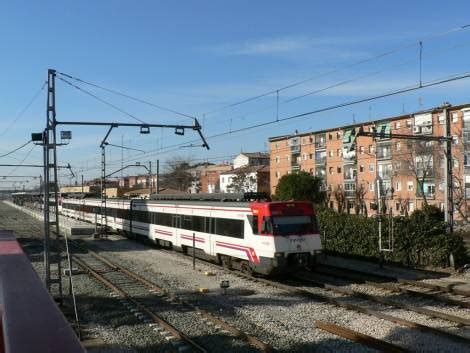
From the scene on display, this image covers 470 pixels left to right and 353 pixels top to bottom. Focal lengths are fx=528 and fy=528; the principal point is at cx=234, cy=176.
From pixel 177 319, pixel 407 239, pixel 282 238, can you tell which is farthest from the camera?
pixel 407 239

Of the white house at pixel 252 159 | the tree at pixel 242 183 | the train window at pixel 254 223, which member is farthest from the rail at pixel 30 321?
the white house at pixel 252 159

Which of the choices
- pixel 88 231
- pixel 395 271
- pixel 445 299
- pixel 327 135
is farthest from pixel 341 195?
pixel 445 299

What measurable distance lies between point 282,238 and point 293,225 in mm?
722

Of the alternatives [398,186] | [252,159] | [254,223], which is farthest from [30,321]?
[252,159]

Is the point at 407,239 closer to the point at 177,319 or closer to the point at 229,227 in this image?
the point at 229,227

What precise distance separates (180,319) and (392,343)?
15.2ft

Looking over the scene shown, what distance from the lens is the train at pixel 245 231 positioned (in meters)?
16.5

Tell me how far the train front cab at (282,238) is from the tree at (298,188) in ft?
154

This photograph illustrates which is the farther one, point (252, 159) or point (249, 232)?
point (252, 159)

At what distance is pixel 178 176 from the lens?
9981 centimetres

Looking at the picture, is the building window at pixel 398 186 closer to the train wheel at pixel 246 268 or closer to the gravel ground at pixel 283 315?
the gravel ground at pixel 283 315

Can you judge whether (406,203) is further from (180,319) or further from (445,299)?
(180,319)

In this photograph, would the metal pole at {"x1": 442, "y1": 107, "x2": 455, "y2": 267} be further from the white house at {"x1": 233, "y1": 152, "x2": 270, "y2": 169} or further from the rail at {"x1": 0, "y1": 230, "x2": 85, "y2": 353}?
the white house at {"x1": 233, "y1": 152, "x2": 270, "y2": 169}

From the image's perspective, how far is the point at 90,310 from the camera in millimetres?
13086
